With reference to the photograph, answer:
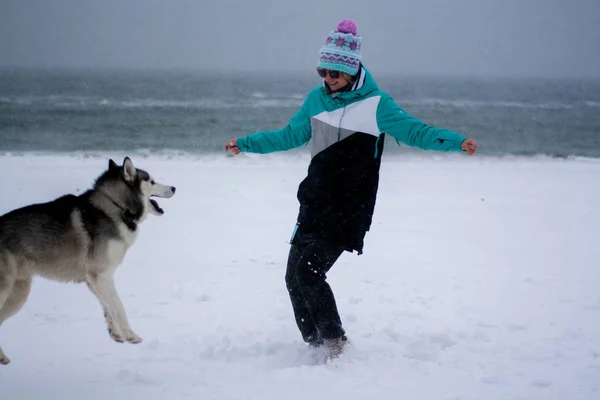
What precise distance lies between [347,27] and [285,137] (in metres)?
0.76

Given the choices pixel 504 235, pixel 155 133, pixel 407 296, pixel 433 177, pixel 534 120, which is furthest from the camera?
pixel 534 120

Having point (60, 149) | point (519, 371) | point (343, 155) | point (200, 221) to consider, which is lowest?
point (60, 149)

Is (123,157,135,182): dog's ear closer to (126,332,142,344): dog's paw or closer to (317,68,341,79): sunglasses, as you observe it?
(126,332,142,344): dog's paw

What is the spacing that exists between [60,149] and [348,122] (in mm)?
18230

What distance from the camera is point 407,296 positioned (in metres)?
4.84

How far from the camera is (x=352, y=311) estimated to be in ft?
14.7

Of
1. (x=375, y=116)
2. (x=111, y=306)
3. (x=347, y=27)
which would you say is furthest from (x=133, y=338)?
(x=347, y=27)

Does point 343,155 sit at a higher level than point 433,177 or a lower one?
higher

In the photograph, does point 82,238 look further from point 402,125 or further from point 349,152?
point 402,125

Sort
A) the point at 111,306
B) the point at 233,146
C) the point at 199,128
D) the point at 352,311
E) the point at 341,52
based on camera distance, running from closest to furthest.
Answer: the point at 341,52
the point at 111,306
the point at 233,146
the point at 352,311
the point at 199,128

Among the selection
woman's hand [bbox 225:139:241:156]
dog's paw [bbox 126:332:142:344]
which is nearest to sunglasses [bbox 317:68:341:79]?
woman's hand [bbox 225:139:241:156]

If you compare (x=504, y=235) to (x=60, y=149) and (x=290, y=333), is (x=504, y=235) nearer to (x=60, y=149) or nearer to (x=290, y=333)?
(x=290, y=333)

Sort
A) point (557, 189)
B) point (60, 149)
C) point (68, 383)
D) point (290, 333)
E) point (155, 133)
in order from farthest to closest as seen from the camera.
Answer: point (155, 133) → point (60, 149) → point (557, 189) → point (290, 333) → point (68, 383)

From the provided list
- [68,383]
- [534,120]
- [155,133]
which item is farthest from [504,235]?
[534,120]
